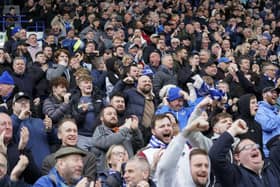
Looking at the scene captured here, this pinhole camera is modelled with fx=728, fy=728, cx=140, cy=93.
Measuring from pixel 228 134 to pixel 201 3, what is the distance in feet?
60.0

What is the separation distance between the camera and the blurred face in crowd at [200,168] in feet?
19.4

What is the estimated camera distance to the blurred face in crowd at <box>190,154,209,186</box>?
5.90 meters

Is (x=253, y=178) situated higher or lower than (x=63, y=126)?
lower

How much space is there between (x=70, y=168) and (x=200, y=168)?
1.07m

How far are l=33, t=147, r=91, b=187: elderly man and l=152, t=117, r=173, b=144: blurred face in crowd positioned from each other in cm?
135

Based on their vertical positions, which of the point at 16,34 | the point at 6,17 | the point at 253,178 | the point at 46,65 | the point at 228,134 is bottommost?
the point at 253,178

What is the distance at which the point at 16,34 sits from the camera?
50.1 ft

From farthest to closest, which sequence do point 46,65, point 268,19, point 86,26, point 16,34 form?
point 268,19 → point 86,26 → point 16,34 → point 46,65

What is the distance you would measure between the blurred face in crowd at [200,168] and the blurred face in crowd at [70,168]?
3.13 ft

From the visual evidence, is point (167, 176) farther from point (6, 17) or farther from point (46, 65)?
point (6, 17)

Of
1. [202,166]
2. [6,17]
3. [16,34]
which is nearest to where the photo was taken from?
[202,166]

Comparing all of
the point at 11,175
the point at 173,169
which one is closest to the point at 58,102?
the point at 11,175

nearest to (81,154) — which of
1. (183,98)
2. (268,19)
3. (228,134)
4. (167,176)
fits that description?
(167,176)

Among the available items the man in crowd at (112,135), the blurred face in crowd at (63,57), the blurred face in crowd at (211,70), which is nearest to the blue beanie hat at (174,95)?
the man in crowd at (112,135)
